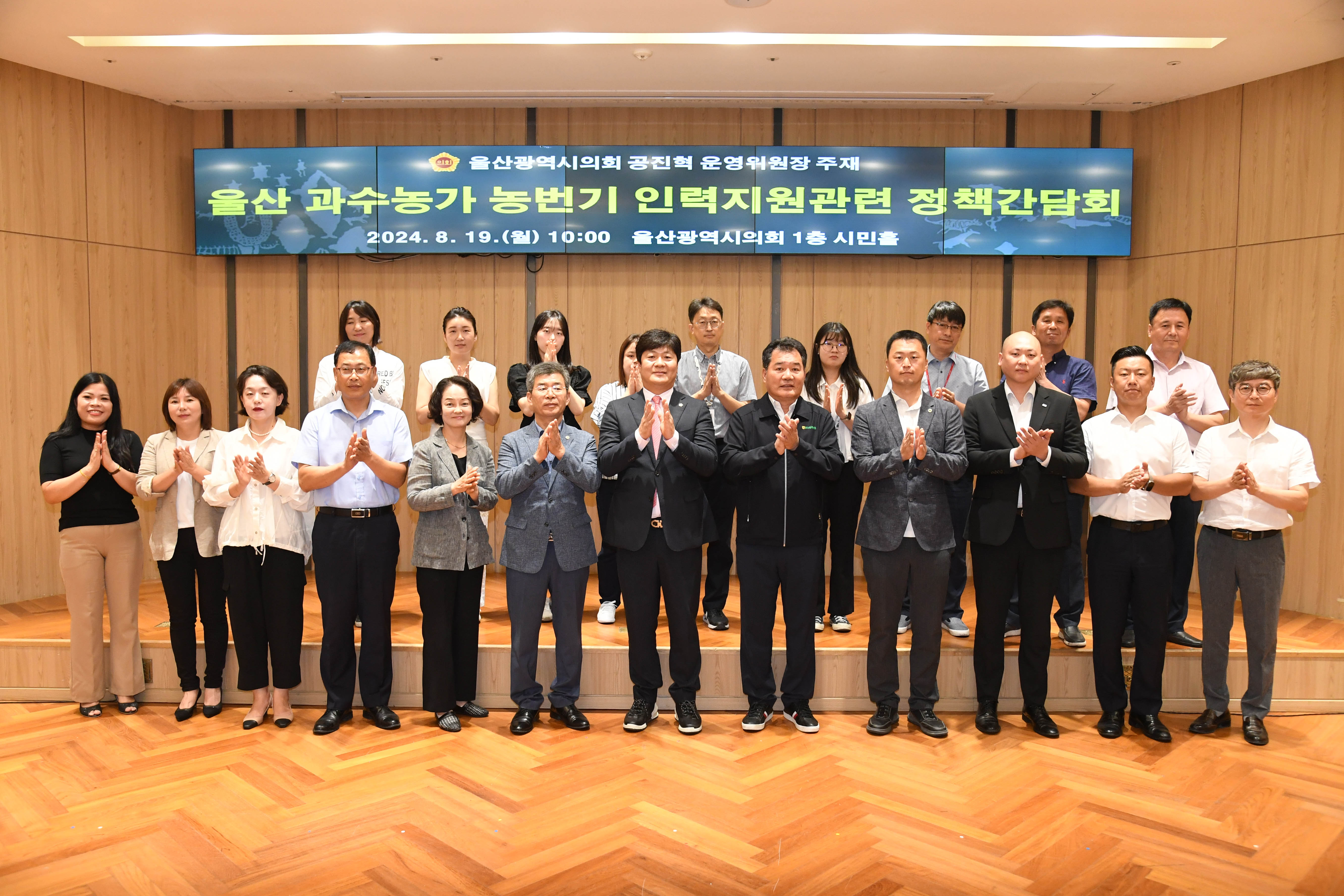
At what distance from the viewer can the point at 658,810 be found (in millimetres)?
3277

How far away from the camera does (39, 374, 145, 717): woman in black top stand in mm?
4090

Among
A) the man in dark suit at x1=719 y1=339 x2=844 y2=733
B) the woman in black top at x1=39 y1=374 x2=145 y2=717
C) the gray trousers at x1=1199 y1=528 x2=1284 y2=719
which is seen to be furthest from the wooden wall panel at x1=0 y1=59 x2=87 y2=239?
the gray trousers at x1=1199 y1=528 x2=1284 y2=719

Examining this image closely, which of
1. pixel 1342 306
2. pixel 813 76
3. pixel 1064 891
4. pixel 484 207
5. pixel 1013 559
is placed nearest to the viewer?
pixel 1064 891

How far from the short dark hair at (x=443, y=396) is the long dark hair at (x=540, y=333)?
78 cm

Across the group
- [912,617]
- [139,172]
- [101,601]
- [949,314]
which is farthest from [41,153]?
[912,617]

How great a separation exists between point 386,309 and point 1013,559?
15.2 feet

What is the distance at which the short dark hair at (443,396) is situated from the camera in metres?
3.93

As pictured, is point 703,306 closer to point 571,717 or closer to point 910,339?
point 910,339

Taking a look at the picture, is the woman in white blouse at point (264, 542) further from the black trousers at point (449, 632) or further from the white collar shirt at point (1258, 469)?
the white collar shirt at point (1258, 469)

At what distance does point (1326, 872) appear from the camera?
115 inches

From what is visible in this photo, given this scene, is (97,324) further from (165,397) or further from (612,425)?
(612,425)

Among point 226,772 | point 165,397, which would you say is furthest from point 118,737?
point 165,397

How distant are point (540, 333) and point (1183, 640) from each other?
12.5 ft

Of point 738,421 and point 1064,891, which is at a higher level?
point 738,421
